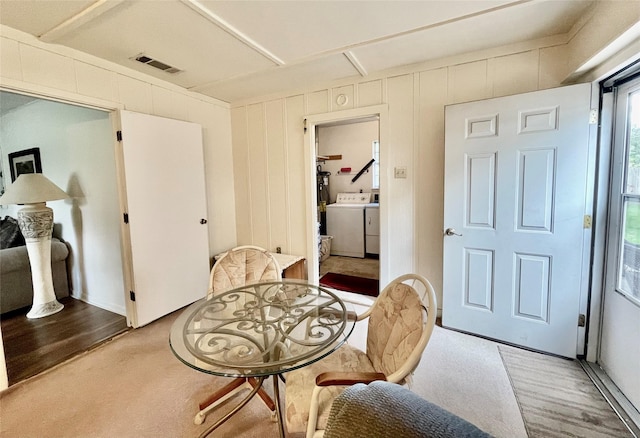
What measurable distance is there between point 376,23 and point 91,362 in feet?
10.8

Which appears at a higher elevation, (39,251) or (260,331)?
(39,251)

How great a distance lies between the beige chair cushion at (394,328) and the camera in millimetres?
1196

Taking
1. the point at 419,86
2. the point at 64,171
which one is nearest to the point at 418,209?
the point at 419,86

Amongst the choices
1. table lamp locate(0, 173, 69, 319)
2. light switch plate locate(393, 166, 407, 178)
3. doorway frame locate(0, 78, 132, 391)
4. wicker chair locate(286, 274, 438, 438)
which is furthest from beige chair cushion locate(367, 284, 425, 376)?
table lamp locate(0, 173, 69, 319)

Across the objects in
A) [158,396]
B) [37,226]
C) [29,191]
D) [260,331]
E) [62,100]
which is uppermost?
[62,100]

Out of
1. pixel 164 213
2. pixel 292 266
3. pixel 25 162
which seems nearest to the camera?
pixel 164 213

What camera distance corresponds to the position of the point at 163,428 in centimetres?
154

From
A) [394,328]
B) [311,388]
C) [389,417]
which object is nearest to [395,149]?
[394,328]

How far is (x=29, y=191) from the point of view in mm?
2859

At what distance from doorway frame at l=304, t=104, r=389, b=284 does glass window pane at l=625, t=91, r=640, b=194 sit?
1646mm

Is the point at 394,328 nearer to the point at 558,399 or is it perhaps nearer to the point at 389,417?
the point at 389,417

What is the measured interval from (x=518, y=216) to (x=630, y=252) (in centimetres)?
62

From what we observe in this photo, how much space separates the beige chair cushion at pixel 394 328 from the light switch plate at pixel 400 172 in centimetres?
157

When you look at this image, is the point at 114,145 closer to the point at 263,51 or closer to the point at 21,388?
the point at 263,51
